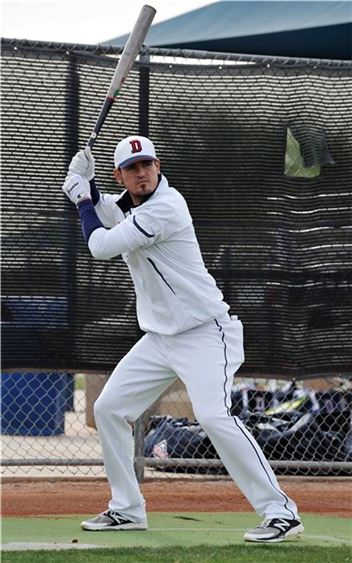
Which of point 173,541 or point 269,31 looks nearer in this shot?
point 173,541

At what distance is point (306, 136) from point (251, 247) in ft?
2.77

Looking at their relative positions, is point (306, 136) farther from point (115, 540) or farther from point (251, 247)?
point (115, 540)

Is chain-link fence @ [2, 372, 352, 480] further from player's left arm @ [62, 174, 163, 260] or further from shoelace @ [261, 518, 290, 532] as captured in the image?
player's left arm @ [62, 174, 163, 260]

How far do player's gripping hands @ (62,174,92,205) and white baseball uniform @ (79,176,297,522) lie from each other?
244 millimetres

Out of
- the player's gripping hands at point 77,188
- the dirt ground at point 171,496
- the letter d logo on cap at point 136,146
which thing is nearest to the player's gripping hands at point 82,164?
the player's gripping hands at point 77,188

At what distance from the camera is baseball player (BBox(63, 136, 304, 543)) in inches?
254

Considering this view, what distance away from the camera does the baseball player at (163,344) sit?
21.2ft

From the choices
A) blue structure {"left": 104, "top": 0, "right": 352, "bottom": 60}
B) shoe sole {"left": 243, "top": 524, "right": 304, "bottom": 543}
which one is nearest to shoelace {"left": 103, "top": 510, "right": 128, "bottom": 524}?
shoe sole {"left": 243, "top": 524, "right": 304, "bottom": 543}

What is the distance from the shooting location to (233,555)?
5.91 meters

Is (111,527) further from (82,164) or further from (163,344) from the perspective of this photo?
(82,164)

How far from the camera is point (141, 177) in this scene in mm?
6684

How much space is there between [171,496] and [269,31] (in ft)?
20.3

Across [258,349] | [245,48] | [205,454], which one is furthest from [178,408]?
[245,48]

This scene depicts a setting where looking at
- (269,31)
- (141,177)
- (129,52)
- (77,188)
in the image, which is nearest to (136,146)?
(141,177)
